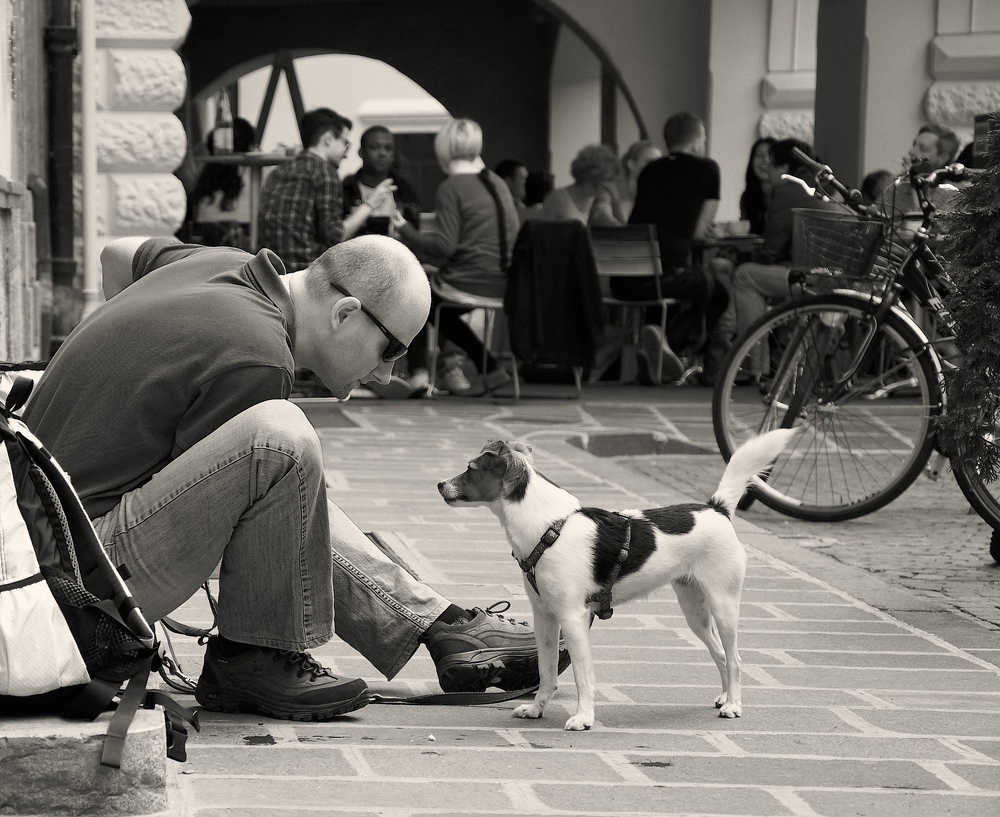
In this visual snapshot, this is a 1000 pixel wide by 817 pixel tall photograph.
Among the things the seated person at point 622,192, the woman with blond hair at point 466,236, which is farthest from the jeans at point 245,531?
the seated person at point 622,192

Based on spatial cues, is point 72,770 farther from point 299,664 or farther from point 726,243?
point 726,243

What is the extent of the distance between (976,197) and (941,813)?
7.93 feet

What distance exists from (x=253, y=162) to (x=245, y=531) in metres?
7.29

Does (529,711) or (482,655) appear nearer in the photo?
(529,711)

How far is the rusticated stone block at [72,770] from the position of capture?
7.69 ft

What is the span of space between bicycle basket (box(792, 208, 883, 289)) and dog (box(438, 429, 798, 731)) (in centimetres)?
247

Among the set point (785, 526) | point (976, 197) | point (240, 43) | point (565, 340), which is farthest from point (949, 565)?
point (240, 43)

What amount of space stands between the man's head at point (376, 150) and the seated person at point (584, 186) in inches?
45.2

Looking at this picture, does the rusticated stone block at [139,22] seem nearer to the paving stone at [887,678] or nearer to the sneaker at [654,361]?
the sneaker at [654,361]

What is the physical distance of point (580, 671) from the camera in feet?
10.4

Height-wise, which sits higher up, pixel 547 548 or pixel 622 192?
pixel 622 192

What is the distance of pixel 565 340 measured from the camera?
9.53m

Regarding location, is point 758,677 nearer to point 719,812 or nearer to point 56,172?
point 719,812

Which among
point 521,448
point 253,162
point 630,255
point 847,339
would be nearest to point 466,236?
point 630,255
